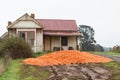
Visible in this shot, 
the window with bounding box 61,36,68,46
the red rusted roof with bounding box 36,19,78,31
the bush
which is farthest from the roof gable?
the bush

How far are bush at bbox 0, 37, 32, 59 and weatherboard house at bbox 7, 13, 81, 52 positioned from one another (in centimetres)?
797

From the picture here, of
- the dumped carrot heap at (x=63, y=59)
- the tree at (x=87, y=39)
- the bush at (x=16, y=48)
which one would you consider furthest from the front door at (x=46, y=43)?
the tree at (x=87, y=39)

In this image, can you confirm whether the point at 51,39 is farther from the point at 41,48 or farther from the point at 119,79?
the point at 119,79

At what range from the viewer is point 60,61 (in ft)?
107

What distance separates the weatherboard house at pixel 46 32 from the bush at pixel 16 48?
7971 mm

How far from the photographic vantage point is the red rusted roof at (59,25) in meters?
52.6

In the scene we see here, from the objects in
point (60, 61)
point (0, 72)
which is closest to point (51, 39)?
point (60, 61)

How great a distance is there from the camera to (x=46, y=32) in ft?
170

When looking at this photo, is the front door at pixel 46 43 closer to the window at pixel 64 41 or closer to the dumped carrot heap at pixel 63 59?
the window at pixel 64 41

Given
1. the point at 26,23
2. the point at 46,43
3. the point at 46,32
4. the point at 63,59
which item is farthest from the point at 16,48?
the point at 46,43

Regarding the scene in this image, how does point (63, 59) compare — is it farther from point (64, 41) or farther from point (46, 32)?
point (64, 41)

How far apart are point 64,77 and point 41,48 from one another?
27.8 metres

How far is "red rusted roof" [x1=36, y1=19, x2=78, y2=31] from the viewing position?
52.6 meters

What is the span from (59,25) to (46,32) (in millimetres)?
2914
